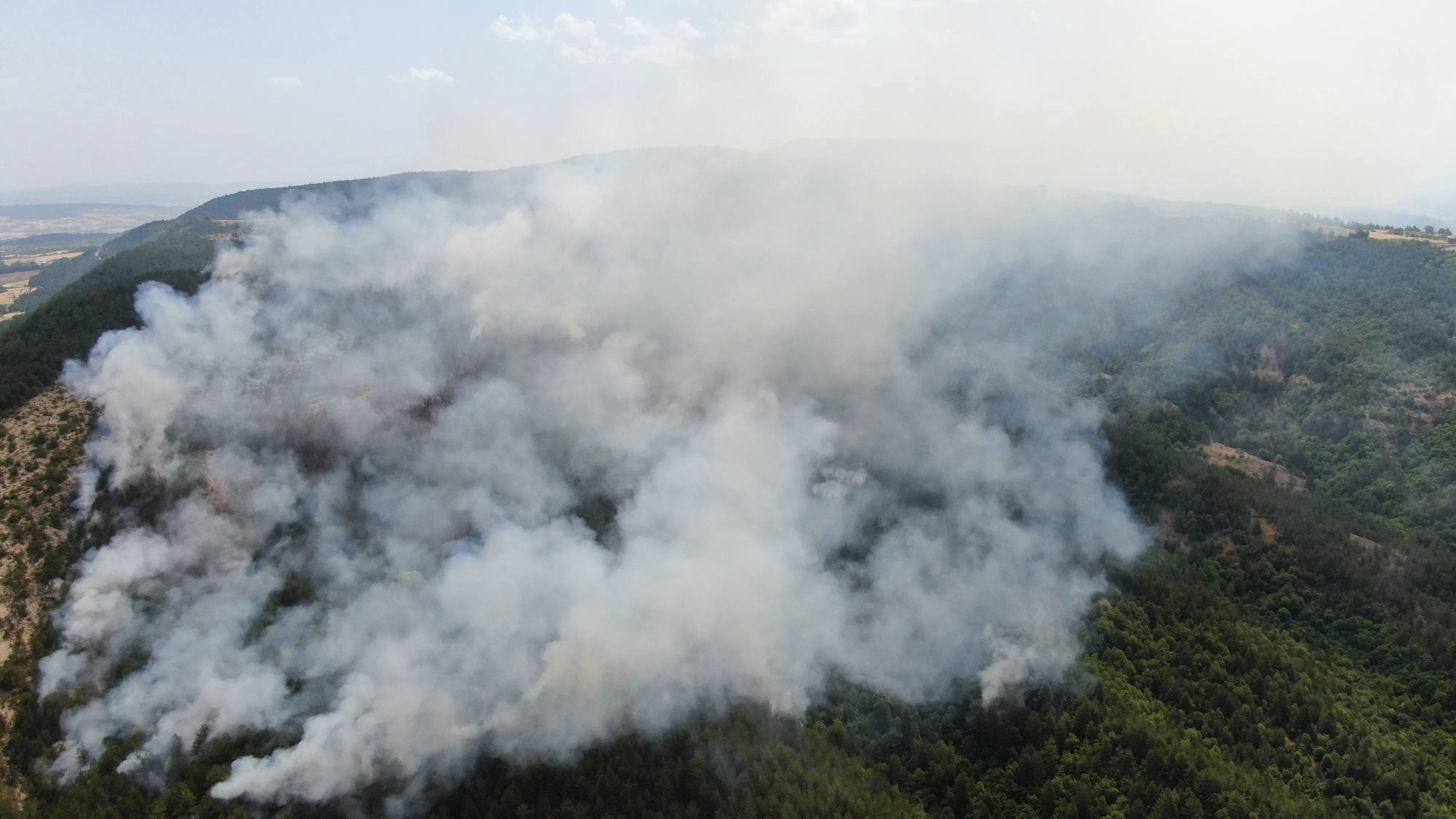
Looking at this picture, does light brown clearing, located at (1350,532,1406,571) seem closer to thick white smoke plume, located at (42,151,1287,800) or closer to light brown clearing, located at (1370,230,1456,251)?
→ thick white smoke plume, located at (42,151,1287,800)

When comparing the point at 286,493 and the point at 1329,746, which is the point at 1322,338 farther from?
the point at 286,493

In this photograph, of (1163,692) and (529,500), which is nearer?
(1163,692)

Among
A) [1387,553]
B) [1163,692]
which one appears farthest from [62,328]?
[1387,553]

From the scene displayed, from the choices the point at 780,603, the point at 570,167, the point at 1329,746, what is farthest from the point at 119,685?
the point at 570,167

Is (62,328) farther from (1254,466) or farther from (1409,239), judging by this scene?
Result: (1409,239)

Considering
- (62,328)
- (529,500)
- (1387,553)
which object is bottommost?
(1387,553)

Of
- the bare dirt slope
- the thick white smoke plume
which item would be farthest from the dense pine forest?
the thick white smoke plume
